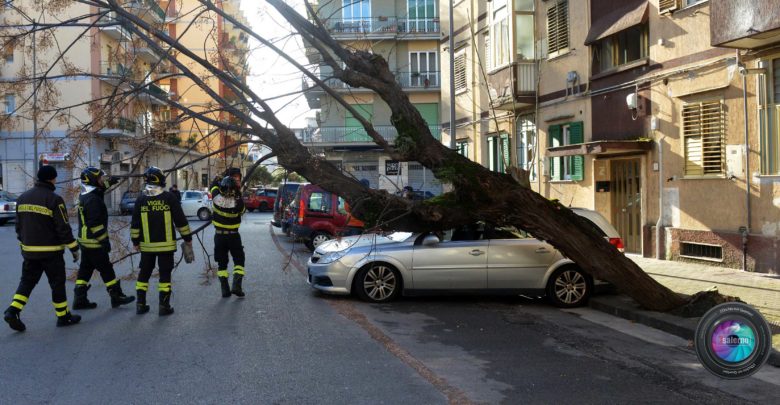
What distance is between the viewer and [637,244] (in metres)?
14.5

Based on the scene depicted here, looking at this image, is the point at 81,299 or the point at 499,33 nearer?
the point at 81,299

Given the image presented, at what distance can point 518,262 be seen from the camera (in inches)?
361

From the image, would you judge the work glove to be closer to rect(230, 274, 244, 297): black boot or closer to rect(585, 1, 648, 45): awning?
rect(230, 274, 244, 297): black boot

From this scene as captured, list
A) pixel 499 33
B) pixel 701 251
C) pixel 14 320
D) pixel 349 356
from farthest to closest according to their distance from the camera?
pixel 499 33, pixel 701 251, pixel 14 320, pixel 349 356

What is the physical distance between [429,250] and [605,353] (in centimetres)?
311

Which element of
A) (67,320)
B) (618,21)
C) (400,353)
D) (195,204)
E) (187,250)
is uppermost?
(618,21)

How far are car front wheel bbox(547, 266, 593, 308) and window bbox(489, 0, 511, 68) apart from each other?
9.58 m

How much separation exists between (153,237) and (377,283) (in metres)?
3.06

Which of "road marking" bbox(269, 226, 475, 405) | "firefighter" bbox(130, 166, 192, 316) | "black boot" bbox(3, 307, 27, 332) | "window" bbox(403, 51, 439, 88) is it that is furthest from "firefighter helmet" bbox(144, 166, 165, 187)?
"window" bbox(403, 51, 439, 88)

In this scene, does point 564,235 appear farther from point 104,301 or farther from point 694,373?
point 104,301

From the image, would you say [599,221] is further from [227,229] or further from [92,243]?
[92,243]

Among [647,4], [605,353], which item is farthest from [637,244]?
[605,353]

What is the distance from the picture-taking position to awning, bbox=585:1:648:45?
44.7 feet

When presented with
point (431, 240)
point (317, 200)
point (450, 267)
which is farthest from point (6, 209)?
point (450, 267)
